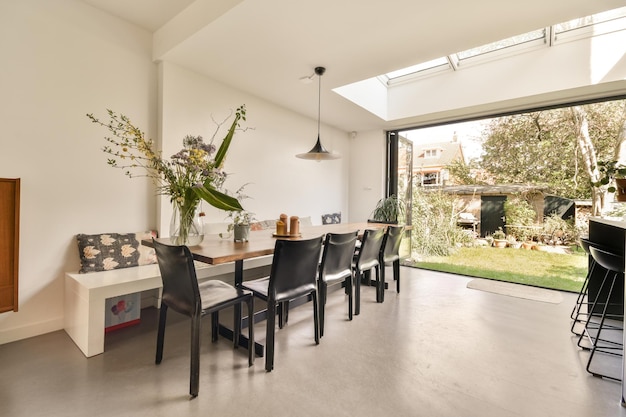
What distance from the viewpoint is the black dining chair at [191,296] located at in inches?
65.8

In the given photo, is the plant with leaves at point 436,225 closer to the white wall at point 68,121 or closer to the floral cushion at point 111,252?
the white wall at point 68,121

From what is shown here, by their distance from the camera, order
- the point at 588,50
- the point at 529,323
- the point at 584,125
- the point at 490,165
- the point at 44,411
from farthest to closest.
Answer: the point at 490,165
the point at 584,125
the point at 588,50
the point at 529,323
the point at 44,411

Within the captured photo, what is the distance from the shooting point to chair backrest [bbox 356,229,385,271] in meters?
3.00

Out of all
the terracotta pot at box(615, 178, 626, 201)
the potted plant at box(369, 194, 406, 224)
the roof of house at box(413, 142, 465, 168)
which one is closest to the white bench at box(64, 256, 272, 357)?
the potted plant at box(369, 194, 406, 224)

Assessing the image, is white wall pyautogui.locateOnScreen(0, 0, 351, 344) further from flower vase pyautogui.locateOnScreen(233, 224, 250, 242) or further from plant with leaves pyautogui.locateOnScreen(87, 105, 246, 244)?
flower vase pyautogui.locateOnScreen(233, 224, 250, 242)

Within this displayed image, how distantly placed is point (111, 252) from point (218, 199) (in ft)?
5.19

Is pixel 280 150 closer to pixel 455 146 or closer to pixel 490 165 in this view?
pixel 455 146

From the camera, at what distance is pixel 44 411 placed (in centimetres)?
152

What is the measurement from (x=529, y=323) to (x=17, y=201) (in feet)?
15.0

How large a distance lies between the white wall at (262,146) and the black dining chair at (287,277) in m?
1.83

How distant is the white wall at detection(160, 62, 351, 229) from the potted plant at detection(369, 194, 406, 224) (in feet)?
2.67

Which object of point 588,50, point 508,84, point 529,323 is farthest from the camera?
point 508,84

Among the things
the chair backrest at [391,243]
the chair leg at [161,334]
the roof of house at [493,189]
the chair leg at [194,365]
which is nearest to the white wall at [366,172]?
the roof of house at [493,189]

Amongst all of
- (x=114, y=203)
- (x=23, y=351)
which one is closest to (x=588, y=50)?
(x=114, y=203)
